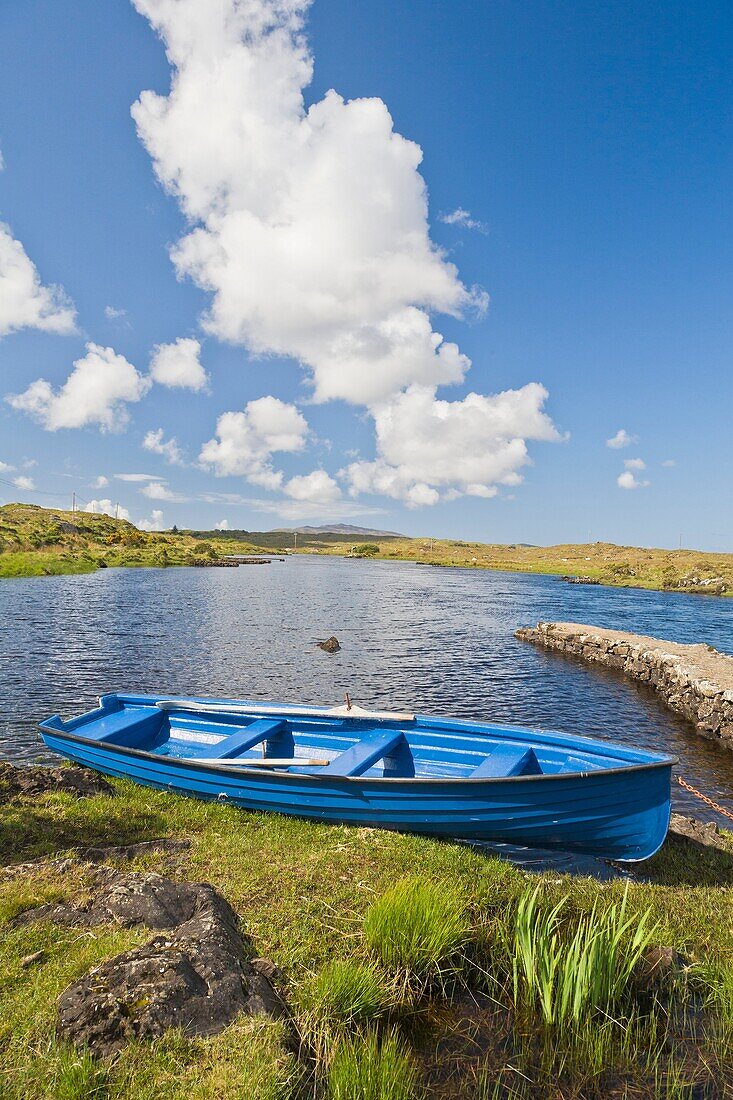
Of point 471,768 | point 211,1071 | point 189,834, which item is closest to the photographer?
point 211,1071

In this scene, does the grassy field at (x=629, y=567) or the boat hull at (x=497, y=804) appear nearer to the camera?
the boat hull at (x=497, y=804)

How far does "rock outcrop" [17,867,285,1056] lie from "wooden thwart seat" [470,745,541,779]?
4.73 metres

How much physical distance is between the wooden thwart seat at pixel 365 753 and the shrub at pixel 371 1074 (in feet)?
16.0

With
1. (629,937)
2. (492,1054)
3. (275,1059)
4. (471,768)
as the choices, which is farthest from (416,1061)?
(471,768)

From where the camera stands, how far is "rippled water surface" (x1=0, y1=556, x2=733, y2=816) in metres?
20.4

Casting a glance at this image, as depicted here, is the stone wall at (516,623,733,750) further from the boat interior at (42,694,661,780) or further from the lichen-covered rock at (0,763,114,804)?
the lichen-covered rock at (0,763,114,804)

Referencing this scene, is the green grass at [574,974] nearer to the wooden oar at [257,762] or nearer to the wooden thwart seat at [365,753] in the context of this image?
the wooden thwart seat at [365,753]

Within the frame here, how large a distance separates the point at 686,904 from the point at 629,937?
2.31 m

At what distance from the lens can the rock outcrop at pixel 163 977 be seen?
16.1 feet

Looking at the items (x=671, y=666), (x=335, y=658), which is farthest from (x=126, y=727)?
(x=671, y=666)

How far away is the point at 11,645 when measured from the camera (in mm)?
29781

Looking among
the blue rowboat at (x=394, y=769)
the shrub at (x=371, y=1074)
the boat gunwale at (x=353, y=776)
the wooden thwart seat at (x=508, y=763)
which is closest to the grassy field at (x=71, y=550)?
the blue rowboat at (x=394, y=769)

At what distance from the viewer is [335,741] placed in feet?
41.8

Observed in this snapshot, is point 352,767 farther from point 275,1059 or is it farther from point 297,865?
point 275,1059
